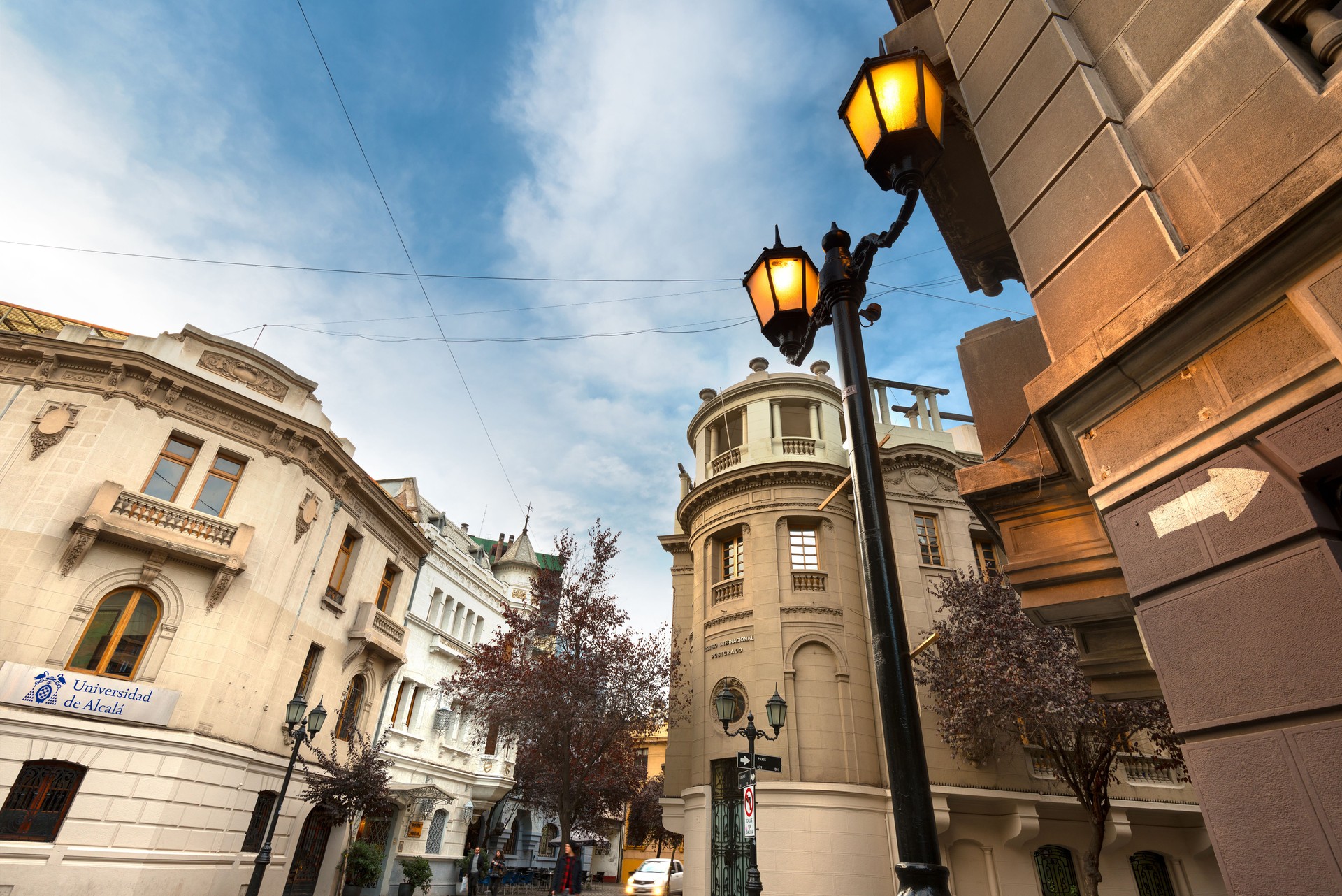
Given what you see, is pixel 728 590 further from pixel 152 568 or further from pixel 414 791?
pixel 152 568

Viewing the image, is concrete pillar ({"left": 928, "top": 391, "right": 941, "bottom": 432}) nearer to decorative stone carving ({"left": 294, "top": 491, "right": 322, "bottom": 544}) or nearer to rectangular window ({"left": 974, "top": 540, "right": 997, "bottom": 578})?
rectangular window ({"left": 974, "top": 540, "right": 997, "bottom": 578})

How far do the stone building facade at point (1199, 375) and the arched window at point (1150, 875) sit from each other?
1902cm

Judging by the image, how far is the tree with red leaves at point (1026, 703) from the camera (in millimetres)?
15641

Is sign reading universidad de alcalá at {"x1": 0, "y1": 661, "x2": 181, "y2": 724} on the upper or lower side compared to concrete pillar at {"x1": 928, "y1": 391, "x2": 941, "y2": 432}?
lower

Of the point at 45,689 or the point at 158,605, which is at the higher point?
the point at 158,605

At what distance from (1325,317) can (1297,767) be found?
1.96 metres

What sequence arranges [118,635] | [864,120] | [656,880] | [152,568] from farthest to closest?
1. [656,880]
2. [152,568]
3. [118,635]
4. [864,120]

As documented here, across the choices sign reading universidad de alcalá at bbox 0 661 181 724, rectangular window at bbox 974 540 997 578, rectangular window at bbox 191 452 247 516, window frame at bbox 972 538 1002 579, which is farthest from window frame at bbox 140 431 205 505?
rectangular window at bbox 974 540 997 578

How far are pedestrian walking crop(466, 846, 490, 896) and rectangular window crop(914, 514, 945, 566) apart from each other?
20.8 metres

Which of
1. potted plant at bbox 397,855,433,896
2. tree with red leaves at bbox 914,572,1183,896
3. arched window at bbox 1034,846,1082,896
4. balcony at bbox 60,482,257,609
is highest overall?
balcony at bbox 60,482,257,609

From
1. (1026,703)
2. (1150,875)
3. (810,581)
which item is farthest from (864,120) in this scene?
(1150,875)

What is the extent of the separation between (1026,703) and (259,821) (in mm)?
20242

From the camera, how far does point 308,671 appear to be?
2114 centimetres

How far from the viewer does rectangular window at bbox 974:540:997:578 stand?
2159 cm
